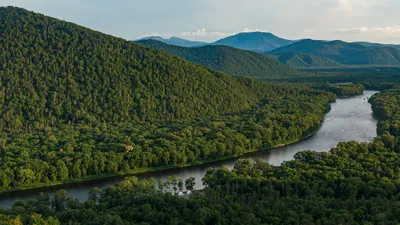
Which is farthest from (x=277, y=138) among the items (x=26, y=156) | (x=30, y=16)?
(x=30, y=16)

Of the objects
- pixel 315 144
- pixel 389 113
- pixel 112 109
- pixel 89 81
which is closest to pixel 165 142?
pixel 112 109

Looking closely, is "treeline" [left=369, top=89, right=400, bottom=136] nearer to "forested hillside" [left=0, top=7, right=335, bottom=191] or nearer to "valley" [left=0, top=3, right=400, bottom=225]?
"valley" [left=0, top=3, right=400, bottom=225]

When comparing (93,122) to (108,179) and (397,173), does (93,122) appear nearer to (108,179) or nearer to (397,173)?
(108,179)

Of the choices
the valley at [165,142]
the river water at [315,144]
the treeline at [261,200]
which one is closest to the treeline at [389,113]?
the valley at [165,142]

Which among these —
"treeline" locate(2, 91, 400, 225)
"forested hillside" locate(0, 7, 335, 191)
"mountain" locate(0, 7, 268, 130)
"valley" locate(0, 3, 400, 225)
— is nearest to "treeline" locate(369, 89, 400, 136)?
"valley" locate(0, 3, 400, 225)

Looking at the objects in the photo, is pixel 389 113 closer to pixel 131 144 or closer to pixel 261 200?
pixel 131 144

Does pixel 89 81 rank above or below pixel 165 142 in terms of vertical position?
above
